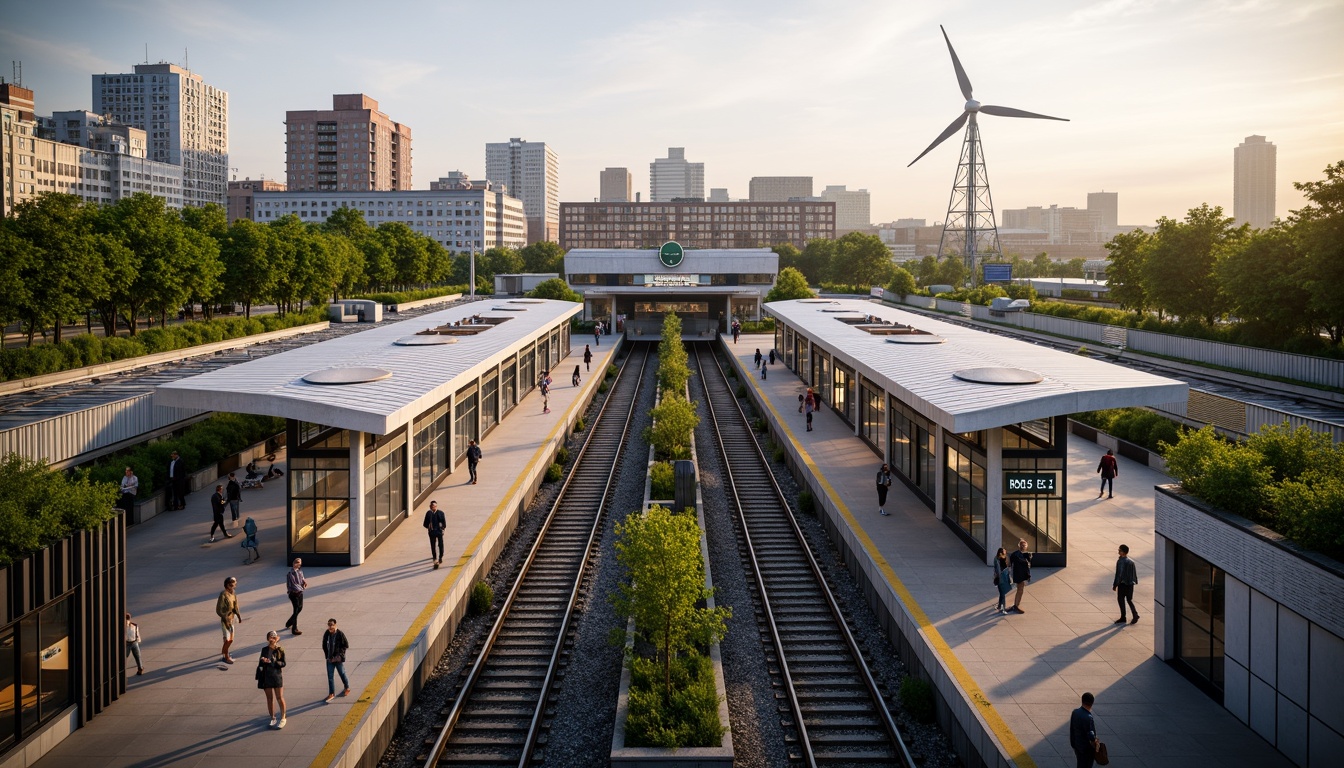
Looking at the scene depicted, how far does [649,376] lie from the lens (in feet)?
193

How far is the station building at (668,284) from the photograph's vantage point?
85.2 meters

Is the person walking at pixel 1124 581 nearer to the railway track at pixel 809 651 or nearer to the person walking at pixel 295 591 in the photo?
the railway track at pixel 809 651

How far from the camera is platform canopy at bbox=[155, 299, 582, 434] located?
760 inches

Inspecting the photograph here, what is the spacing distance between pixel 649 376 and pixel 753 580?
3807 centimetres

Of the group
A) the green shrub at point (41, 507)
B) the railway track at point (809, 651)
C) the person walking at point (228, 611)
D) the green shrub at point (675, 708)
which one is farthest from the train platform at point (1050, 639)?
the green shrub at point (41, 507)

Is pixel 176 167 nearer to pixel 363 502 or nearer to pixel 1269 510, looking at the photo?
pixel 363 502

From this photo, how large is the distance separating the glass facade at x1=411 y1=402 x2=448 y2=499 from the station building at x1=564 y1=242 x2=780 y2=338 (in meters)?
55.1

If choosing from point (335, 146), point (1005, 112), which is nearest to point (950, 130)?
point (1005, 112)

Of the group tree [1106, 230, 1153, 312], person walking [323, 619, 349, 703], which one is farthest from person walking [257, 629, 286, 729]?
tree [1106, 230, 1153, 312]

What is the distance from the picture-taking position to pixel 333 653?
13.7 meters

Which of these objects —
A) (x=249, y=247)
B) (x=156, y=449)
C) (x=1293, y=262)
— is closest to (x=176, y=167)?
(x=249, y=247)

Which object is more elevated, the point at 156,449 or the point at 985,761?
the point at 156,449

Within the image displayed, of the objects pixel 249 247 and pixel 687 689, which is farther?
pixel 249 247

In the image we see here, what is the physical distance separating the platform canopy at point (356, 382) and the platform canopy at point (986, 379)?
1243 cm
